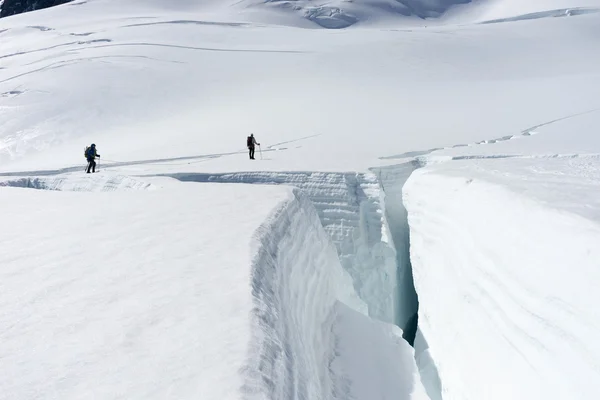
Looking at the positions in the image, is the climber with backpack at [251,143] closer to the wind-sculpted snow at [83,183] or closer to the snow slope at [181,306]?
the wind-sculpted snow at [83,183]

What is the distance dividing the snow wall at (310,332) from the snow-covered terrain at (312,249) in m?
0.03

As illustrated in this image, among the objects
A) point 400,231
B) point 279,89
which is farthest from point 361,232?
point 279,89

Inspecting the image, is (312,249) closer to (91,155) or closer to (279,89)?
(91,155)

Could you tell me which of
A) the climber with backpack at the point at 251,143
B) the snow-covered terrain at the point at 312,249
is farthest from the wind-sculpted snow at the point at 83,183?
the climber with backpack at the point at 251,143

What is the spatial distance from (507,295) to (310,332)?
6.46 ft

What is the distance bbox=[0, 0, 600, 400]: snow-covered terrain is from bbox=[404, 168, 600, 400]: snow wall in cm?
2

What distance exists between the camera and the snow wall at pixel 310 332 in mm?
2764

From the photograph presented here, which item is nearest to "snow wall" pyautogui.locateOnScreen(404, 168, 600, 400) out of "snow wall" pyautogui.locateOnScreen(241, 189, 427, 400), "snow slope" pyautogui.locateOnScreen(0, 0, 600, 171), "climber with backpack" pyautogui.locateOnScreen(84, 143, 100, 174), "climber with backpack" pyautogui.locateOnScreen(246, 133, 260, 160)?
"snow wall" pyautogui.locateOnScreen(241, 189, 427, 400)

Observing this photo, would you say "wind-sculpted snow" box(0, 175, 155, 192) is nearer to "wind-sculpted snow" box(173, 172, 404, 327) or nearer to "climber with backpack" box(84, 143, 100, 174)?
"climber with backpack" box(84, 143, 100, 174)

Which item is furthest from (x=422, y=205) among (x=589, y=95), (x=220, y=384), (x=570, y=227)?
(x=589, y=95)

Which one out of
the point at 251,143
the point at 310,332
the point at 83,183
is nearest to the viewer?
the point at 310,332

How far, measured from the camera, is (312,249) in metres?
5.90

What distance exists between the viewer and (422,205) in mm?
7750

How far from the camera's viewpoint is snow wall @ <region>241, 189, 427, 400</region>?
9.07 ft
